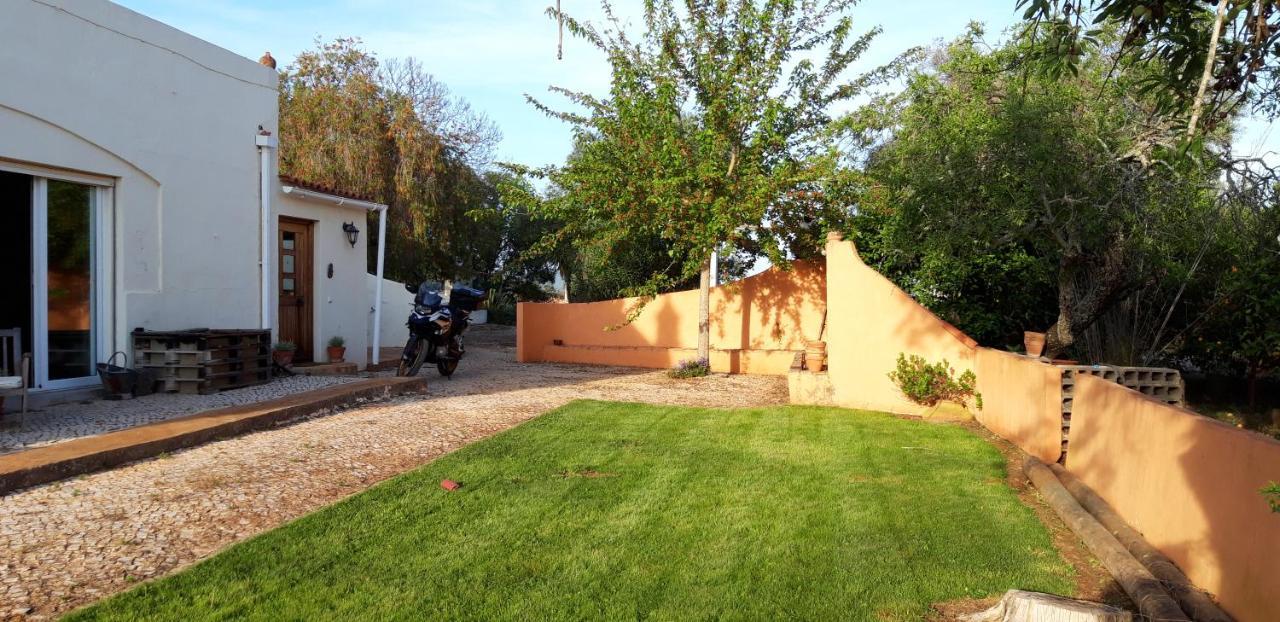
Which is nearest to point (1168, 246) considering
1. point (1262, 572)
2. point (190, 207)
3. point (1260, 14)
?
point (1260, 14)

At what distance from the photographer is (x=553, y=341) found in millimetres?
16406

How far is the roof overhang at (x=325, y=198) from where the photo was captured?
11.3 metres

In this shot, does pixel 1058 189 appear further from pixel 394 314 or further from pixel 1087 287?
pixel 394 314

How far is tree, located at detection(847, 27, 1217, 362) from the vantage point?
7.78 metres

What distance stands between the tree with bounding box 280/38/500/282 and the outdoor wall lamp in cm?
776

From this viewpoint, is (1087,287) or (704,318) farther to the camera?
(704,318)

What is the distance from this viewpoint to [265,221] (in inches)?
422

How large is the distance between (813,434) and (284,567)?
5197mm

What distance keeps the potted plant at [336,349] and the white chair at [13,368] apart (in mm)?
4625

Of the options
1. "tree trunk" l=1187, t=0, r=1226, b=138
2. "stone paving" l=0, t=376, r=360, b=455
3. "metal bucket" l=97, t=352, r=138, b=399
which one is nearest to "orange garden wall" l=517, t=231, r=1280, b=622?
"tree trunk" l=1187, t=0, r=1226, b=138

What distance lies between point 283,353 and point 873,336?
723cm

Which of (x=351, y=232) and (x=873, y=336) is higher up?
(x=351, y=232)

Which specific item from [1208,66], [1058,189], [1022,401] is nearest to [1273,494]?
[1208,66]

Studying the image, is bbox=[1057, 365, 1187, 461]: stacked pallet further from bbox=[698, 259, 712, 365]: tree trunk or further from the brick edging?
bbox=[698, 259, 712, 365]: tree trunk
